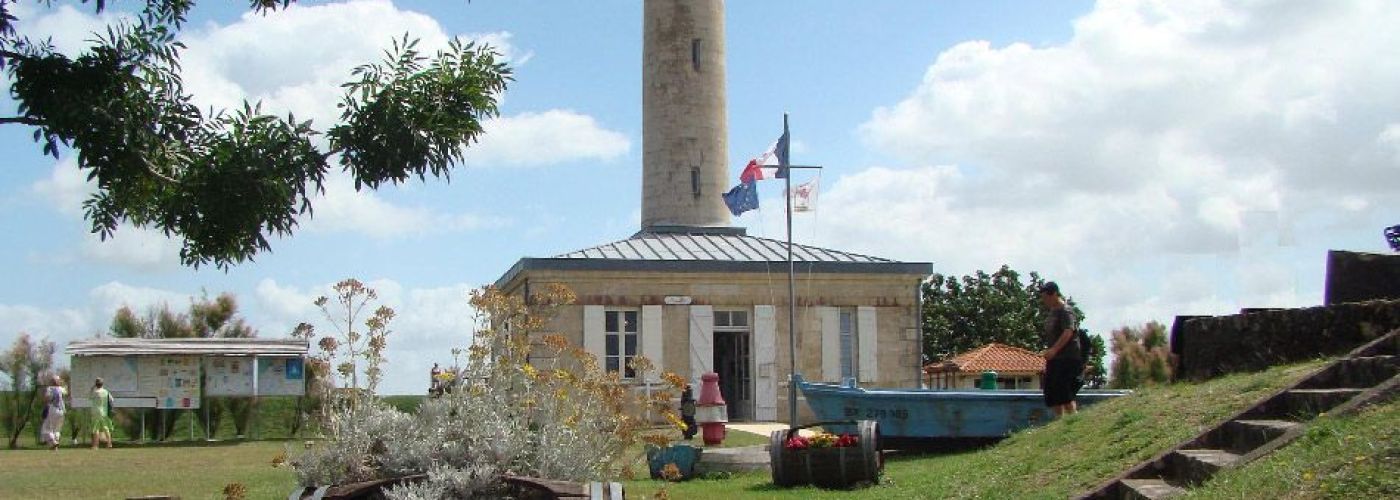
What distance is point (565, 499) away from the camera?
22.4ft

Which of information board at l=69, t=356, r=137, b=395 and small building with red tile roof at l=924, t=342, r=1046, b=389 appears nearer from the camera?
information board at l=69, t=356, r=137, b=395

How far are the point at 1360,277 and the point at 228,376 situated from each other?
1936 cm

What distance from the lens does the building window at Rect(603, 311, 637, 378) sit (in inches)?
1026

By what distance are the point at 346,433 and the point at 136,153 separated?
77.9 inches

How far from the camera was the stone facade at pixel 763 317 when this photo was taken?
85.5 ft

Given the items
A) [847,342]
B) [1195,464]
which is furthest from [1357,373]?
[847,342]

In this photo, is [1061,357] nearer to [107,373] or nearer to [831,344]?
[831,344]

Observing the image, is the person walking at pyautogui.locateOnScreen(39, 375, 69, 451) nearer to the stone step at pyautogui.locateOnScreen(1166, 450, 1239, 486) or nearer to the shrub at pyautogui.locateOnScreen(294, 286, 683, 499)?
the shrub at pyautogui.locateOnScreen(294, 286, 683, 499)

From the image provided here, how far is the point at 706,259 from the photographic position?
2678cm

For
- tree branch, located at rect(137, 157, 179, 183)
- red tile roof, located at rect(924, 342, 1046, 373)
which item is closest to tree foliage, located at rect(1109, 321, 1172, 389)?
red tile roof, located at rect(924, 342, 1046, 373)

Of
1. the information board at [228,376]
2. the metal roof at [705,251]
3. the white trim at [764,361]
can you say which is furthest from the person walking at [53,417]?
the white trim at [764,361]

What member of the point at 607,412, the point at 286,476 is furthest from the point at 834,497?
the point at 286,476

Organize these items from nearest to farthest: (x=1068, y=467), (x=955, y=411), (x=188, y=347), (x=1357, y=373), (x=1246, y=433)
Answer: (x=1246, y=433) < (x=1357, y=373) < (x=1068, y=467) < (x=955, y=411) < (x=188, y=347)

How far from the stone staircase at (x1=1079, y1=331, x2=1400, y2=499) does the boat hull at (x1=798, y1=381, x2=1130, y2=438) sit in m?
6.44
